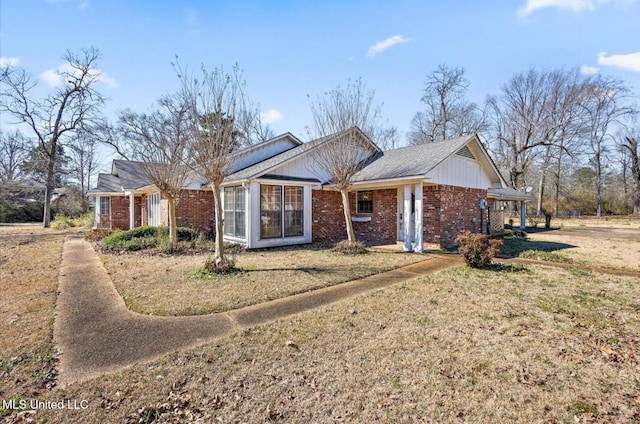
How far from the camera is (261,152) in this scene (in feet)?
52.9

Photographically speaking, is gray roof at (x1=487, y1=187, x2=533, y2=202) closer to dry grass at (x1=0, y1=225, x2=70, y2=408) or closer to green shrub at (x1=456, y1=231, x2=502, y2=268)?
green shrub at (x1=456, y1=231, x2=502, y2=268)

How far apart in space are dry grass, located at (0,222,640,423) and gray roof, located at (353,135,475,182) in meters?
6.60

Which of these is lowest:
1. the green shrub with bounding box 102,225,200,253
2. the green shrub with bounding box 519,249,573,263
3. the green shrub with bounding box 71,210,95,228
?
the green shrub with bounding box 519,249,573,263

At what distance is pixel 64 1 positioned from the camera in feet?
24.6

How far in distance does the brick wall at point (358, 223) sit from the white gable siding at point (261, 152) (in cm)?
431

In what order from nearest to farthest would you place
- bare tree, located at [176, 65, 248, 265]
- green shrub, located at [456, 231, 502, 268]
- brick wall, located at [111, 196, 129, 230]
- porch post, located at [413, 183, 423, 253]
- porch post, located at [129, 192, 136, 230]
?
bare tree, located at [176, 65, 248, 265]
green shrub, located at [456, 231, 502, 268]
porch post, located at [413, 183, 423, 253]
porch post, located at [129, 192, 136, 230]
brick wall, located at [111, 196, 129, 230]

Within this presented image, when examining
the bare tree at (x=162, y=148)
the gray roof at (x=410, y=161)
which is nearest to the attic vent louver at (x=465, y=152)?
the gray roof at (x=410, y=161)

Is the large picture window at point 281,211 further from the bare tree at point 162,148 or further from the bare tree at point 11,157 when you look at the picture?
the bare tree at point 11,157

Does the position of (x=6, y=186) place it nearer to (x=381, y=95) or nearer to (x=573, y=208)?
(x=381, y=95)

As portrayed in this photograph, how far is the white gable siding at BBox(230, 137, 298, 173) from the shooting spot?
49.3 ft

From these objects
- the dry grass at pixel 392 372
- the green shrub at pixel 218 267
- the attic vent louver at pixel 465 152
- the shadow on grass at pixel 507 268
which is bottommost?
the dry grass at pixel 392 372

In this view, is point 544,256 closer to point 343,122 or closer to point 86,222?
point 343,122

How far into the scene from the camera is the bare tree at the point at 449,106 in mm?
33562

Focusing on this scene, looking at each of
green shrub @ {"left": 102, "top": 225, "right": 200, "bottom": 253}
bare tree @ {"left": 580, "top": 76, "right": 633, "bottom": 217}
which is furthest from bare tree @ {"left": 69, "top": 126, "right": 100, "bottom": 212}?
→ bare tree @ {"left": 580, "top": 76, "right": 633, "bottom": 217}
